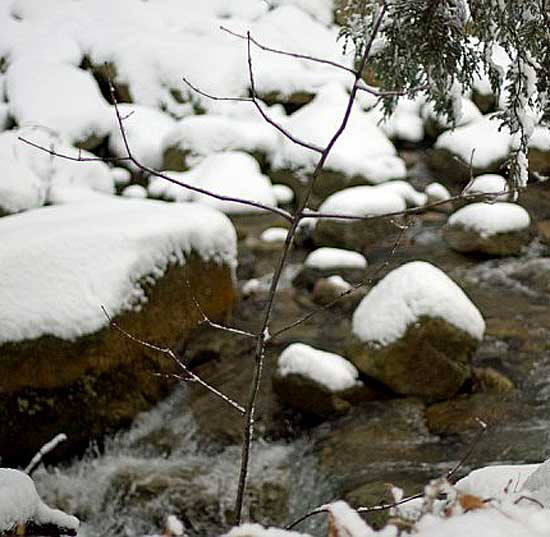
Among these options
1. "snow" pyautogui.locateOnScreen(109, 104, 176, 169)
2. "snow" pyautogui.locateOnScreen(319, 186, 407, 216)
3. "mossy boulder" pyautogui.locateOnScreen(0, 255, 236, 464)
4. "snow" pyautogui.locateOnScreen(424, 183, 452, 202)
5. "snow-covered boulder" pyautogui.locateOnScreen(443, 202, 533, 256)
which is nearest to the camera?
A: "mossy boulder" pyautogui.locateOnScreen(0, 255, 236, 464)

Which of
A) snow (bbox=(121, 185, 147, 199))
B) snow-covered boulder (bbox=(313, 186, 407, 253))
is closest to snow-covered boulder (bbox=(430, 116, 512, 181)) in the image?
snow-covered boulder (bbox=(313, 186, 407, 253))

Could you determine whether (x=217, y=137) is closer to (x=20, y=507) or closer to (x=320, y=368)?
(x=320, y=368)

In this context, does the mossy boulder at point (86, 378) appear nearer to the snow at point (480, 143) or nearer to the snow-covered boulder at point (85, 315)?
the snow-covered boulder at point (85, 315)

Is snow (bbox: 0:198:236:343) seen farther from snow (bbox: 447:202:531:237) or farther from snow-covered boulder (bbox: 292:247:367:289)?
snow (bbox: 447:202:531:237)

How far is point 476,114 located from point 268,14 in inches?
372

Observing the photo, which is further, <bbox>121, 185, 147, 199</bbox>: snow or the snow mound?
the snow mound

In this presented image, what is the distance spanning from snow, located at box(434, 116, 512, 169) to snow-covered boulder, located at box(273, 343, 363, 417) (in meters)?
6.79

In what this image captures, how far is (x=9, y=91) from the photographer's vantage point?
47.2 feet

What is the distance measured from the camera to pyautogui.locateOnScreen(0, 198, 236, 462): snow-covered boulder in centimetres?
378

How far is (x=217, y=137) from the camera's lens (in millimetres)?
11461

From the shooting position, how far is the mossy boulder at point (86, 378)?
12.3ft

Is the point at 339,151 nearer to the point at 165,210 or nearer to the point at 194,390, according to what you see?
the point at 165,210

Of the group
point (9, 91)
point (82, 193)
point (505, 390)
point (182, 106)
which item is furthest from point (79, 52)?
point (505, 390)

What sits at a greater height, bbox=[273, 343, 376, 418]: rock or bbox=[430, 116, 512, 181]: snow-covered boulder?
bbox=[430, 116, 512, 181]: snow-covered boulder
